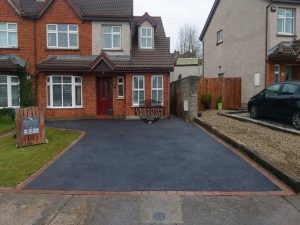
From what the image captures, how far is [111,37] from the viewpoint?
17.9m

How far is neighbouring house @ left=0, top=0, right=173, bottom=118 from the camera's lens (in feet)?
55.8

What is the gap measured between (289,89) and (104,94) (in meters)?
10.7

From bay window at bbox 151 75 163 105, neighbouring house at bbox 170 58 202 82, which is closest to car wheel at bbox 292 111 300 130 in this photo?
bay window at bbox 151 75 163 105

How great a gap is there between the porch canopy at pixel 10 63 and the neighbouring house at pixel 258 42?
14208 millimetres

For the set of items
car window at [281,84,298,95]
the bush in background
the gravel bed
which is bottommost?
the gravel bed

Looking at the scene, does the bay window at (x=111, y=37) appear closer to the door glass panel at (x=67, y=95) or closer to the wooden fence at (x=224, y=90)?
the door glass panel at (x=67, y=95)

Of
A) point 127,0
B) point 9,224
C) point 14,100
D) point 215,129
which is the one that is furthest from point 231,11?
point 9,224

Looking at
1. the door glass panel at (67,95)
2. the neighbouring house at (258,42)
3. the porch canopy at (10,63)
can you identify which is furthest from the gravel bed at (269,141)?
the porch canopy at (10,63)

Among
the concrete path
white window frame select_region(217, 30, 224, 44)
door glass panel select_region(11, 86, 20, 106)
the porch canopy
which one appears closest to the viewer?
the concrete path

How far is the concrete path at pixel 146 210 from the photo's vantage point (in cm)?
427

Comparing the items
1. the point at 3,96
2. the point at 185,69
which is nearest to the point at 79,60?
the point at 3,96

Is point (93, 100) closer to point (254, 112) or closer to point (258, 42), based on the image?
point (254, 112)

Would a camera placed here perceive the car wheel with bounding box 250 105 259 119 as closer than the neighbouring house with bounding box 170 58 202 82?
Yes

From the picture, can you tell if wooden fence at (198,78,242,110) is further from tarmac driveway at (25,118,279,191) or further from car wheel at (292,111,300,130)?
tarmac driveway at (25,118,279,191)
